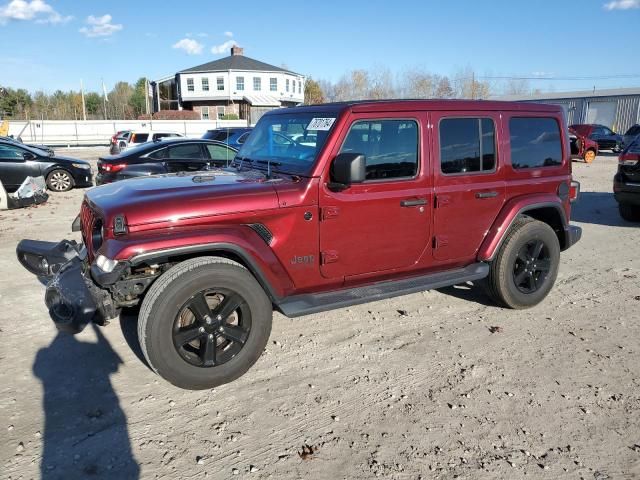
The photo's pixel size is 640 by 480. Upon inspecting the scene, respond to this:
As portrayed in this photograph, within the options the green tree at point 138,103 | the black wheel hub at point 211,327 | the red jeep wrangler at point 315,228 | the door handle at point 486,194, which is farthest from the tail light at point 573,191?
the green tree at point 138,103

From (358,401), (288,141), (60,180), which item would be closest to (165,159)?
(60,180)

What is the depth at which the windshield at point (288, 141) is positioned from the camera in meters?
3.95

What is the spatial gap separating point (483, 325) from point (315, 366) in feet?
5.77

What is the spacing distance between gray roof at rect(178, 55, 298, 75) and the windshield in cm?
5218

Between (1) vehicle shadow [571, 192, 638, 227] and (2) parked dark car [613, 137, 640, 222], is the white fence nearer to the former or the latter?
(1) vehicle shadow [571, 192, 638, 227]

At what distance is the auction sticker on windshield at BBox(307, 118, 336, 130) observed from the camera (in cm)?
395

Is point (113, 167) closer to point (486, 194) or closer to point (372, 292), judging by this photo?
point (372, 292)

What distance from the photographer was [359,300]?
3.89 m

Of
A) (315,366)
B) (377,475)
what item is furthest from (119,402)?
(377,475)

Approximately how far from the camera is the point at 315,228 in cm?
378

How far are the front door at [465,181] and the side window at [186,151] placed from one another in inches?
299

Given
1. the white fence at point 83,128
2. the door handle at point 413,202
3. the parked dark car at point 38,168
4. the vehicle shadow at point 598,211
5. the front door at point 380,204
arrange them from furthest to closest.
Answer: the white fence at point 83,128
the parked dark car at point 38,168
the vehicle shadow at point 598,211
the door handle at point 413,202
the front door at point 380,204

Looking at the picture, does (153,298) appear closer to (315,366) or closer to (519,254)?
(315,366)

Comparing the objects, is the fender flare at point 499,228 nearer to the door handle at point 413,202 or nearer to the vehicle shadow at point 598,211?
the door handle at point 413,202
